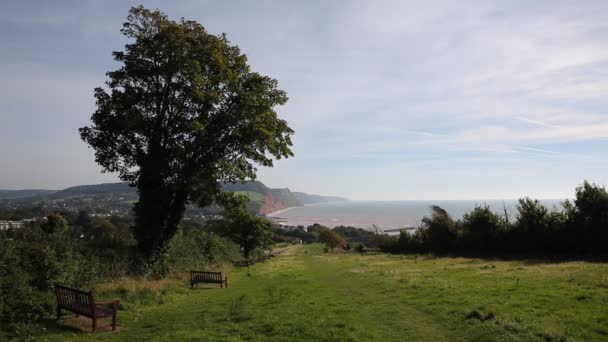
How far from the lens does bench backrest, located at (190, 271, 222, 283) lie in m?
22.5

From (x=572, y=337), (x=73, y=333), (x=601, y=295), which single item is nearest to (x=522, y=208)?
(x=601, y=295)

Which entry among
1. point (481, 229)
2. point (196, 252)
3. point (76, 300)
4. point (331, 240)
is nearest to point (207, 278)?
point (196, 252)

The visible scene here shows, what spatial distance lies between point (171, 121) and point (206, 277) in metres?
9.90

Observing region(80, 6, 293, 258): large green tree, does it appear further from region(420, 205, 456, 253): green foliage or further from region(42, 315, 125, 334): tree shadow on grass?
region(420, 205, 456, 253): green foliage

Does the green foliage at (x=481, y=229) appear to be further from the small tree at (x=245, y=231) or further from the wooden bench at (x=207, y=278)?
the wooden bench at (x=207, y=278)

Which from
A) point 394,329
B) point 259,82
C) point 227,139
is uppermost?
point 259,82

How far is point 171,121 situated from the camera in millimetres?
24891

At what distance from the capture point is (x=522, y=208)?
142 feet

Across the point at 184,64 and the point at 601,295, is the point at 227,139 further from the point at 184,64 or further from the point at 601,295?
the point at 601,295

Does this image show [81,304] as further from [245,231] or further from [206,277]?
[245,231]

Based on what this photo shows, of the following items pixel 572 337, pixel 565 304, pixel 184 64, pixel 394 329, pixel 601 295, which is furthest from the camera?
pixel 184 64

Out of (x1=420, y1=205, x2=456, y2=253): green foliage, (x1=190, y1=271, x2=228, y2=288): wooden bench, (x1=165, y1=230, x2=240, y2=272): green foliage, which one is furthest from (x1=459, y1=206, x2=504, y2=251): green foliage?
(x1=190, y1=271, x2=228, y2=288): wooden bench

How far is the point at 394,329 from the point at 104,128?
20359 millimetres

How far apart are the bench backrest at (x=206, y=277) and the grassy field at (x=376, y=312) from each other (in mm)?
2158
